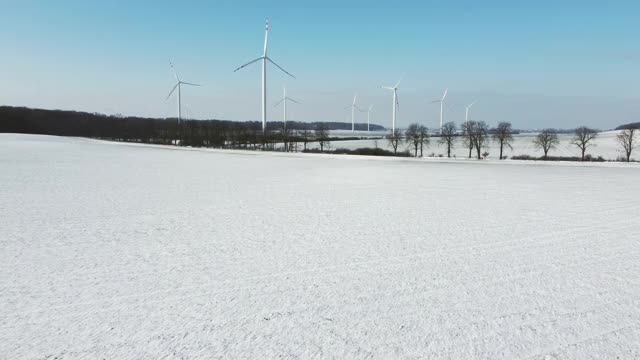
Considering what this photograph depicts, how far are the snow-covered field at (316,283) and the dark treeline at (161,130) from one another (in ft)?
255

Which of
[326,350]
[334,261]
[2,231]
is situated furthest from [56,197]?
[326,350]

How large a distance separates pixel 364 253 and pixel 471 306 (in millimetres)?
2957

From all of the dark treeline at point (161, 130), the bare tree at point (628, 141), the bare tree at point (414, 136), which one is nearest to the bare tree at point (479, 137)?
the bare tree at point (414, 136)

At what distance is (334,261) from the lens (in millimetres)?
8000

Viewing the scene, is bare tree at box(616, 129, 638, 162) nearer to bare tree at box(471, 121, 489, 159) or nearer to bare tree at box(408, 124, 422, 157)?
bare tree at box(471, 121, 489, 159)

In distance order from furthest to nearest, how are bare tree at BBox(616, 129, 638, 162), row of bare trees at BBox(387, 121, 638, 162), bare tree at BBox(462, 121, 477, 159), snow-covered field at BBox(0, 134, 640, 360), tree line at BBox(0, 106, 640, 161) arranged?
1. bare tree at BBox(462, 121, 477, 159)
2. tree line at BBox(0, 106, 640, 161)
3. row of bare trees at BBox(387, 121, 638, 162)
4. bare tree at BBox(616, 129, 638, 162)
5. snow-covered field at BBox(0, 134, 640, 360)

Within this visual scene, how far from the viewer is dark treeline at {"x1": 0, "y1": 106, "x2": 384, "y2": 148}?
107 metres

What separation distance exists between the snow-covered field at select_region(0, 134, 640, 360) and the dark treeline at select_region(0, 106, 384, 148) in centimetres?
7765

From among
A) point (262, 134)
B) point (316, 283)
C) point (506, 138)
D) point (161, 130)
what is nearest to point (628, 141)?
point (506, 138)

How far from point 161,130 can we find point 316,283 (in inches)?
5901

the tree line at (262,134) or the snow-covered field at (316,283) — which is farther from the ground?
the tree line at (262,134)

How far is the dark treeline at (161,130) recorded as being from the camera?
107 metres

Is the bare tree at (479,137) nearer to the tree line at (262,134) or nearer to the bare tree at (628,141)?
the tree line at (262,134)

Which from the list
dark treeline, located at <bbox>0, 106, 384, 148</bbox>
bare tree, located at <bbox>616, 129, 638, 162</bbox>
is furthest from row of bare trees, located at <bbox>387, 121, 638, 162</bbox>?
dark treeline, located at <bbox>0, 106, 384, 148</bbox>
